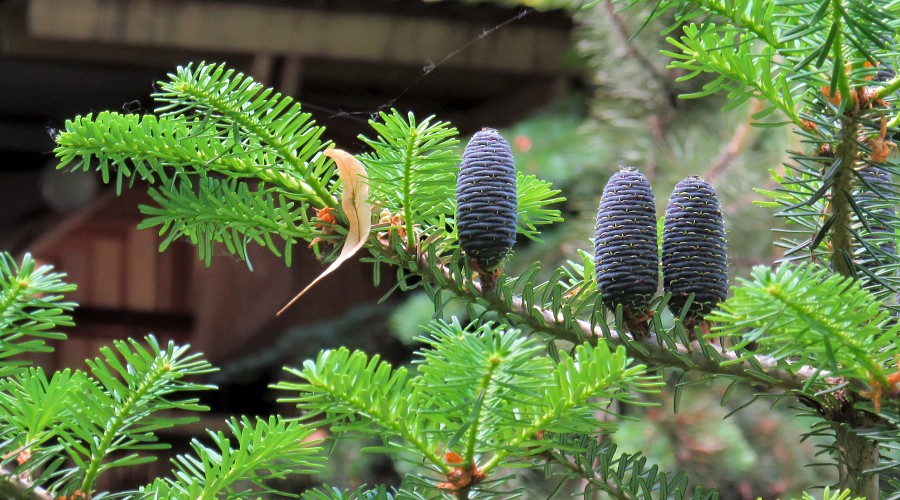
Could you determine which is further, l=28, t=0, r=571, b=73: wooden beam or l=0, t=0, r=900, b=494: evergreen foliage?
l=28, t=0, r=571, b=73: wooden beam

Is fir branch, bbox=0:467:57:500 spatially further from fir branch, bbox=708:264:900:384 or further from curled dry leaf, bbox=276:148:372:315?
fir branch, bbox=708:264:900:384

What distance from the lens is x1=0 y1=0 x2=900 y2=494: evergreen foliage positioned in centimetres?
25

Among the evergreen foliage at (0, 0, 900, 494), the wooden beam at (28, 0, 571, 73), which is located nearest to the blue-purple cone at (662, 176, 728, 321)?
the evergreen foliage at (0, 0, 900, 494)

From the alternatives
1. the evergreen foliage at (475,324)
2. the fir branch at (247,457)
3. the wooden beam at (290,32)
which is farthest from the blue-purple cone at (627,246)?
the wooden beam at (290,32)

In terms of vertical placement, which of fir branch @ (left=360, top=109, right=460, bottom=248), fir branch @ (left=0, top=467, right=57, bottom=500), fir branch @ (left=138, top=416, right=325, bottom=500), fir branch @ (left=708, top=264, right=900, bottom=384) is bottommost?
fir branch @ (left=0, top=467, right=57, bottom=500)

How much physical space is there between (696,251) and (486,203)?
73mm

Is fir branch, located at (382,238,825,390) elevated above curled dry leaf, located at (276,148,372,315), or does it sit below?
below

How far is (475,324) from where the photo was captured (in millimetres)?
310

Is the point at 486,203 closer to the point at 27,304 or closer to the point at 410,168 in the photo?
the point at 410,168

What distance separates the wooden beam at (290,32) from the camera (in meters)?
1.07

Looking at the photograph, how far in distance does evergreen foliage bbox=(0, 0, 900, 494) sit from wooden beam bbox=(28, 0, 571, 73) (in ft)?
2.47


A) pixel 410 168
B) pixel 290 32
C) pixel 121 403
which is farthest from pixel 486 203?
pixel 290 32

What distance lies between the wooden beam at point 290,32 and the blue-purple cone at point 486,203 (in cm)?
76

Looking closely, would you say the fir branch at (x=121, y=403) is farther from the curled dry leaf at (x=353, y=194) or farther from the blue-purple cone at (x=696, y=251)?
the blue-purple cone at (x=696, y=251)
